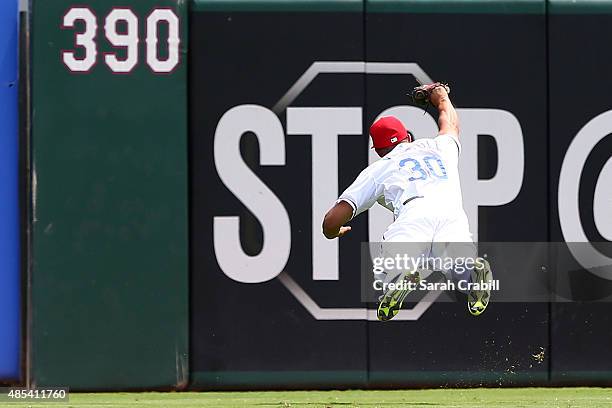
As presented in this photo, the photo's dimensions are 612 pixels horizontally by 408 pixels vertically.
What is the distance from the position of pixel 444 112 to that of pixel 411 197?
612 millimetres

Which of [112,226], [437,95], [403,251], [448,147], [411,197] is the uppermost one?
[437,95]

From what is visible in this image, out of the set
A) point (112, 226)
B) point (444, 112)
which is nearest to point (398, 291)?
point (444, 112)

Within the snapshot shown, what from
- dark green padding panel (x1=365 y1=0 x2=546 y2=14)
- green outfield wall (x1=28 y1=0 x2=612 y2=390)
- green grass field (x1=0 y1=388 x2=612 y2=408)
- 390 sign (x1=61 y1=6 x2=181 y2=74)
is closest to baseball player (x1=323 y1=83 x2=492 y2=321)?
green grass field (x1=0 y1=388 x2=612 y2=408)

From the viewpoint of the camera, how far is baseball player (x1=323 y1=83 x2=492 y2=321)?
731cm

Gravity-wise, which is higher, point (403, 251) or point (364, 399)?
point (403, 251)

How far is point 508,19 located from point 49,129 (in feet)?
11.2

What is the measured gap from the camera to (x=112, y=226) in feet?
31.4

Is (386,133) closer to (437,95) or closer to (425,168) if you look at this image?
(425,168)

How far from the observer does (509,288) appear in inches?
382

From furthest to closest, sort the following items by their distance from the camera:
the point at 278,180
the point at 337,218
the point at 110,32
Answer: the point at 278,180 → the point at 110,32 → the point at 337,218

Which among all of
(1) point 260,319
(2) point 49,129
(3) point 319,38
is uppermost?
(3) point 319,38

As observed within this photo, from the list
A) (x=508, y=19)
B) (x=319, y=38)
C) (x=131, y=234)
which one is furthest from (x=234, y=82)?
(x=508, y=19)

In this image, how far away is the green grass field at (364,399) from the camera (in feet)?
29.0

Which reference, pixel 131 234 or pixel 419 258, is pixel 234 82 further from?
pixel 419 258
